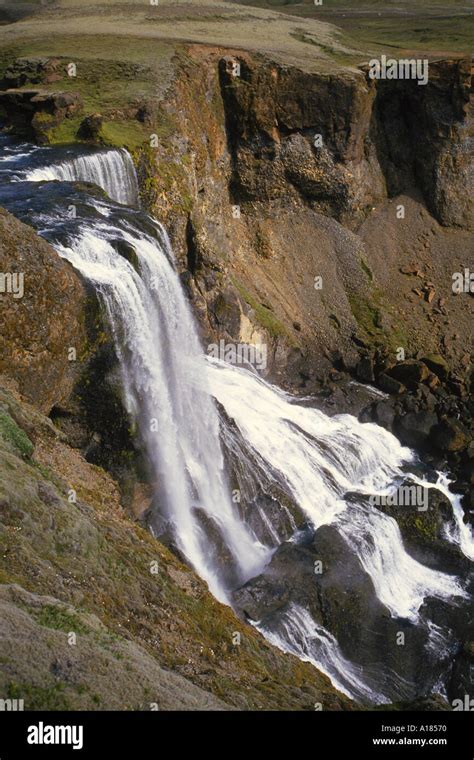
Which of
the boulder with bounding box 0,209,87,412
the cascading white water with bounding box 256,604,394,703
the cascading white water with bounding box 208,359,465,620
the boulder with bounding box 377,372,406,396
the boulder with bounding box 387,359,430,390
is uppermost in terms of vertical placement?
the boulder with bounding box 0,209,87,412

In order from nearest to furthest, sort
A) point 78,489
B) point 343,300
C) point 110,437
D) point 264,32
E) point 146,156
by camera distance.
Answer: point 78,489 < point 110,437 < point 146,156 < point 343,300 < point 264,32

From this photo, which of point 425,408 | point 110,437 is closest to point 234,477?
point 110,437

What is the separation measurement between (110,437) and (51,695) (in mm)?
11170

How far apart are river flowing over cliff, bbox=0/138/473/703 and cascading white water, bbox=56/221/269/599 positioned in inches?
1.7

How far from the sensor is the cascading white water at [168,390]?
776 inches

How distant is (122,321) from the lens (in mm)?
19484

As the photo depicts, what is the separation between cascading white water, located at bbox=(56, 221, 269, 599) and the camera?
19703mm

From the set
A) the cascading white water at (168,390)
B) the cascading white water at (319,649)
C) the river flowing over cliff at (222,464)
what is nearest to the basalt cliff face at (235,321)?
the cascading white water at (319,649)

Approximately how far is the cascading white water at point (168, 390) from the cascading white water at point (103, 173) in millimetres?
4513

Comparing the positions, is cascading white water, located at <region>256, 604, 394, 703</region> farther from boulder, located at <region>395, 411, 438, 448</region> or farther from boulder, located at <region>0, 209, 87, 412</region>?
boulder, located at <region>395, 411, 438, 448</region>

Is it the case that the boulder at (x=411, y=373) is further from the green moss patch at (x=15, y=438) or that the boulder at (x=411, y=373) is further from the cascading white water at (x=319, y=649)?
the green moss patch at (x=15, y=438)

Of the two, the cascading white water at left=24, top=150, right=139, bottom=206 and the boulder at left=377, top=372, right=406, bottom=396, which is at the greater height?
the cascading white water at left=24, top=150, right=139, bottom=206

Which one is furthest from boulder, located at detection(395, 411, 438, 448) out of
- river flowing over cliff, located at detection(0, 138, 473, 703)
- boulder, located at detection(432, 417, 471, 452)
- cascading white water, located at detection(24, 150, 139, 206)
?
cascading white water, located at detection(24, 150, 139, 206)
